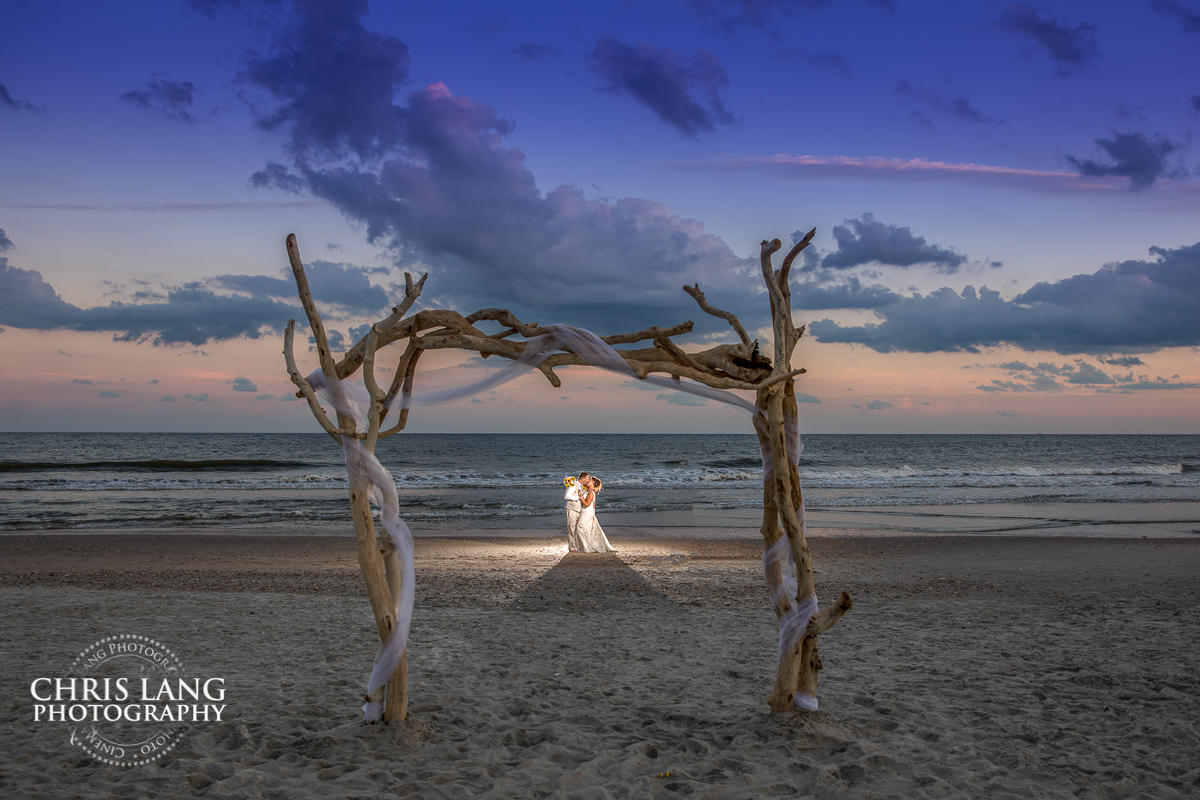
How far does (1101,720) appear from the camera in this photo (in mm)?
4848

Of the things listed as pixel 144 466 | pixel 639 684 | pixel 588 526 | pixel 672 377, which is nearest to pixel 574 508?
pixel 588 526

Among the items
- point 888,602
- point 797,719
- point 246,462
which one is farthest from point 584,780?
point 246,462

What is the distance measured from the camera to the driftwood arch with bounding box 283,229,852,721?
432 centimetres

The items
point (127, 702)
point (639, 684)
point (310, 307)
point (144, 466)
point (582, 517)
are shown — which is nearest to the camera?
point (310, 307)

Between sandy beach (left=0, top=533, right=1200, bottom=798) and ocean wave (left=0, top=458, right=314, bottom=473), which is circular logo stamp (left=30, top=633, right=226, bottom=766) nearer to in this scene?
sandy beach (left=0, top=533, right=1200, bottom=798)

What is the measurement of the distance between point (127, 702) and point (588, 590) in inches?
216

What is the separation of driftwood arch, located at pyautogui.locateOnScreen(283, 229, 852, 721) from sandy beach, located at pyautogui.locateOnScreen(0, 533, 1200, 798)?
57 centimetres

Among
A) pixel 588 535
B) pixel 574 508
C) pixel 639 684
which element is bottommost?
pixel 588 535

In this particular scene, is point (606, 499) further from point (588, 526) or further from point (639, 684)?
point (639, 684)

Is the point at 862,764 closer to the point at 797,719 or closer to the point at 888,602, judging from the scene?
the point at 797,719

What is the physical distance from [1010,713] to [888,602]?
4.08 metres

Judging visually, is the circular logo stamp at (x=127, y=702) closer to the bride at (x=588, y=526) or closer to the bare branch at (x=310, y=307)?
the bare branch at (x=310, y=307)

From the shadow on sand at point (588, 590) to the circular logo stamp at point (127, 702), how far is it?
3.72 metres

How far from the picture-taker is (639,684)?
5707mm
